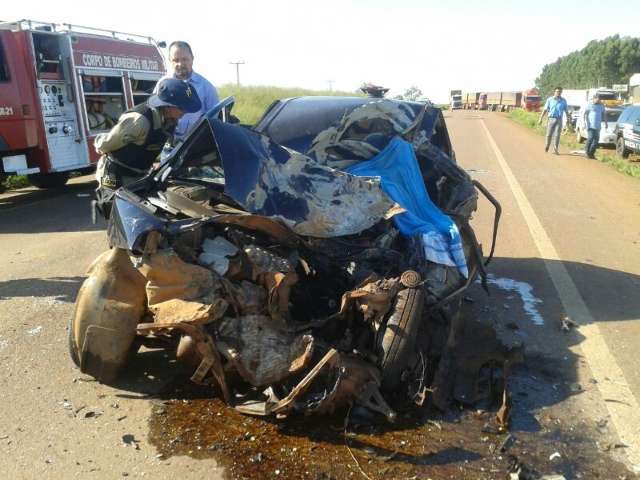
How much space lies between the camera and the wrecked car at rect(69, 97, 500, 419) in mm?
3029

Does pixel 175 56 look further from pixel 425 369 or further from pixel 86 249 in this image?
pixel 425 369

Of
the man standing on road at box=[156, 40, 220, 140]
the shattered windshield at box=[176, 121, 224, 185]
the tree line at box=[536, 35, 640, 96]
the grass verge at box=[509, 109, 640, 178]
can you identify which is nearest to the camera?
the shattered windshield at box=[176, 121, 224, 185]

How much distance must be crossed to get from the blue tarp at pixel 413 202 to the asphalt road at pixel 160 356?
91 cm

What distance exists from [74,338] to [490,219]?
19.5ft

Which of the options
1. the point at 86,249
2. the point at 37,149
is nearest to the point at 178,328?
the point at 86,249

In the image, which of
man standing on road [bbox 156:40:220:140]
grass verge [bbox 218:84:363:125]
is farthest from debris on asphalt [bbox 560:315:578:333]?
grass verge [bbox 218:84:363:125]

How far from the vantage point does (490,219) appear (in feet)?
26.0

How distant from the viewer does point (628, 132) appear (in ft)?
49.9

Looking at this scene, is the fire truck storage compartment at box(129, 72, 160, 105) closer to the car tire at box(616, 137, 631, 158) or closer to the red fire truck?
the red fire truck

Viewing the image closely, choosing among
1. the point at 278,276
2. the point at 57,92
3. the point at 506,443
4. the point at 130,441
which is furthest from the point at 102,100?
the point at 506,443

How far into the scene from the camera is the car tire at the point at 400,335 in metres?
3.19

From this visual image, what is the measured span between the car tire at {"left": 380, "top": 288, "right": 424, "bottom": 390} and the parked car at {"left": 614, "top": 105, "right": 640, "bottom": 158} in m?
13.8

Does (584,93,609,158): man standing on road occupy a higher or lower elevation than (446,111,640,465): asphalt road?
higher

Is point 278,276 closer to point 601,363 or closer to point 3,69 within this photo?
point 601,363
